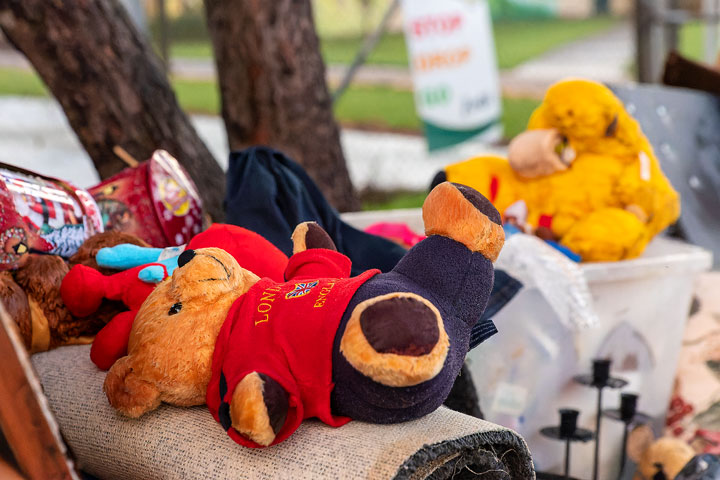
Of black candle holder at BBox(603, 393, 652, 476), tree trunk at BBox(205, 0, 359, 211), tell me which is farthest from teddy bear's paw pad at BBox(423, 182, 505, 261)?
tree trunk at BBox(205, 0, 359, 211)

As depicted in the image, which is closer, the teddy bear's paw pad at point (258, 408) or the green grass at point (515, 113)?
the teddy bear's paw pad at point (258, 408)

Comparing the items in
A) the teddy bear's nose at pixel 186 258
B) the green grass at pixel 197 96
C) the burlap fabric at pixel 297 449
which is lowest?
the green grass at pixel 197 96

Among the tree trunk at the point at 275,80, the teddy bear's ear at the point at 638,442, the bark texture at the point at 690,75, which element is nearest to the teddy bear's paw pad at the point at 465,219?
the teddy bear's ear at the point at 638,442

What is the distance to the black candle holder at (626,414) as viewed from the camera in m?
1.41

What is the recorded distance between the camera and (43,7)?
1.57m

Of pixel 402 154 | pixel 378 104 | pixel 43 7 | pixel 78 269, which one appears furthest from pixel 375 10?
pixel 78 269

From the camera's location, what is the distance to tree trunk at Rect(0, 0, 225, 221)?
5.22 feet

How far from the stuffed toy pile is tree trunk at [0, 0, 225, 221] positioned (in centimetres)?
94

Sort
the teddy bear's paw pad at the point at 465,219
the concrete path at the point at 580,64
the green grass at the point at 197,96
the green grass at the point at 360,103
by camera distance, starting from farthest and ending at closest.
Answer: the concrete path at the point at 580,64, the green grass at the point at 197,96, the green grass at the point at 360,103, the teddy bear's paw pad at the point at 465,219

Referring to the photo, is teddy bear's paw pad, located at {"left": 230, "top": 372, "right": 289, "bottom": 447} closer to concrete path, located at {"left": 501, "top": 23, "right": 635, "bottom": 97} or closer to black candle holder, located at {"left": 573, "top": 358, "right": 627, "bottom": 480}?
black candle holder, located at {"left": 573, "top": 358, "right": 627, "bottom": 480}

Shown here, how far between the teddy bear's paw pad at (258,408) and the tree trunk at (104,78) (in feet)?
3.64

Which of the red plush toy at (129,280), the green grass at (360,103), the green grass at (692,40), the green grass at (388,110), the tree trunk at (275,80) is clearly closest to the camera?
the red plush toy at (129,280)

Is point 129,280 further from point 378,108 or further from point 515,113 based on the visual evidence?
point 515,113

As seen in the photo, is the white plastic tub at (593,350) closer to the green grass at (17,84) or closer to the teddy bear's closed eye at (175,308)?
the teddy bear's closed eye at (175,308)
